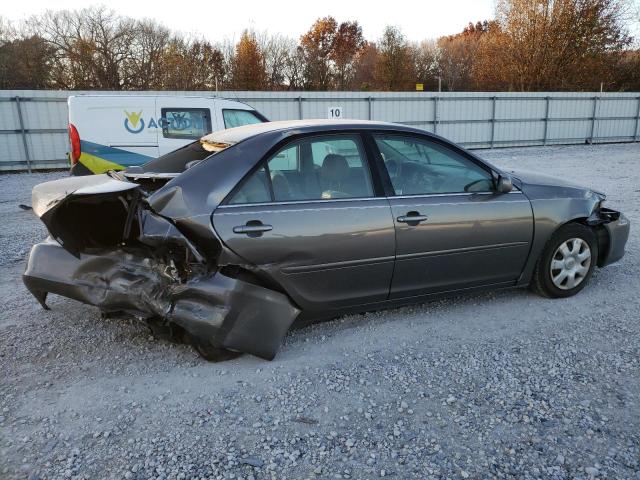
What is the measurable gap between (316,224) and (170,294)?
3.34 ft

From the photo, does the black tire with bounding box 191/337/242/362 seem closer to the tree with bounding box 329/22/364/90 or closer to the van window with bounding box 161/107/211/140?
the van window with bounding box 161/107/211/140

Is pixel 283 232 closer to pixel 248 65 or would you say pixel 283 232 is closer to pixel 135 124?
pixel 135 124

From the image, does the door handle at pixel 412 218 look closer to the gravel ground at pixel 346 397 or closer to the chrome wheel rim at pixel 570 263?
the gravel ground at pixel 346 397

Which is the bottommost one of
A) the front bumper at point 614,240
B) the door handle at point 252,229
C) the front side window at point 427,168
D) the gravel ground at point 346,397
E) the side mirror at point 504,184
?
the gravel ground at point 346,397

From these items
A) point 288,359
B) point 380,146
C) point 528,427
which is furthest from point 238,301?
point 528,427

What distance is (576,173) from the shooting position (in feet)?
41.7

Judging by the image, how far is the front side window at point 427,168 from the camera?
370 centimetres

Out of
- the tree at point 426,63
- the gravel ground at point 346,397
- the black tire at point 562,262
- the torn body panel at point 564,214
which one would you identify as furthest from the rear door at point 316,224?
the tree at point 426,63

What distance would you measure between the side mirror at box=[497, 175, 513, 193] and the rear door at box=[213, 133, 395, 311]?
3.32ft

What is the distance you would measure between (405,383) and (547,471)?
3.00ft

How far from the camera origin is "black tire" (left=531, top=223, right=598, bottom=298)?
13.7 ft

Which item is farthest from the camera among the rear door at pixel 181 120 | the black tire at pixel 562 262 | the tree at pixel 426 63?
the tree at pixel 426 63

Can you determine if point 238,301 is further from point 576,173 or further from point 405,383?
point 576,173

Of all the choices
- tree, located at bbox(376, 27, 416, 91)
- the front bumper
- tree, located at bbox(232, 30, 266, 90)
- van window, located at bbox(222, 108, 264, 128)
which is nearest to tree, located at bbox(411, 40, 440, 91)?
tree, located at bbox(376, 27, 416, 91)
